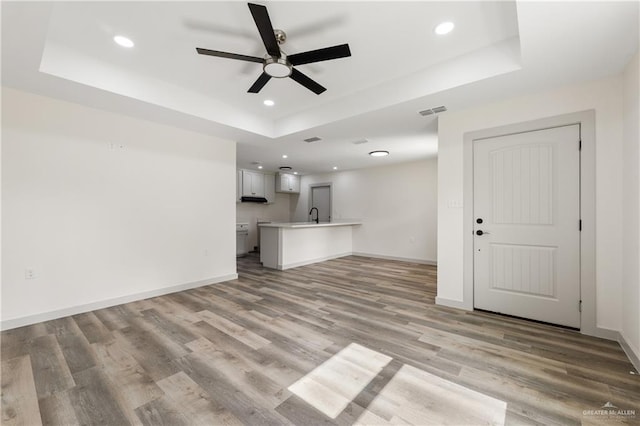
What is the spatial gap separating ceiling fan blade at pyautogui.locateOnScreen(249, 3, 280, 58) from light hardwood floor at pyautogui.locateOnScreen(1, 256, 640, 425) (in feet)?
8.44

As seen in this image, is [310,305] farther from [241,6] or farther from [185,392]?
[241,6]

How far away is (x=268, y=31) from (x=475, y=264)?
131 inches

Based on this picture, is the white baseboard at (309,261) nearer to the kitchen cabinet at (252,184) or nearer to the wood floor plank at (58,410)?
the kitchen cabinet at (252,184)

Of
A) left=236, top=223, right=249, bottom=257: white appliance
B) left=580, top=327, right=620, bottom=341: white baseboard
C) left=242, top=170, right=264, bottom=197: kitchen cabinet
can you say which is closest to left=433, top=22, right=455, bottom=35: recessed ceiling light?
left=580, top=327, right=620, bottom=341: white baseboard

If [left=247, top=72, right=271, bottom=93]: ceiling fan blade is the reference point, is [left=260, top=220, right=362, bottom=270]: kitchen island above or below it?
below

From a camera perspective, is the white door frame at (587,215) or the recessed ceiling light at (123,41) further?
the white door frame at (587,215)

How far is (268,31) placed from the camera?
6.62 feet

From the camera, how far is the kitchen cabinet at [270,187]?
328 inches

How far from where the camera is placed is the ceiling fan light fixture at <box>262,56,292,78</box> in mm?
2365

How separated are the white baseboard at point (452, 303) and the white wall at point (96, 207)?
3.54 meters

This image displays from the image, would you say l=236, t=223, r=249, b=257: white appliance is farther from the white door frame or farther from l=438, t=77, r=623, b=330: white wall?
the white door frame

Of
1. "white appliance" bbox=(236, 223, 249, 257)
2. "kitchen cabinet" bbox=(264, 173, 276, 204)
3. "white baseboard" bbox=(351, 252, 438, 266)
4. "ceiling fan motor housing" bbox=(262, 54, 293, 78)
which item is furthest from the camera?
"kitchen cabinet" bbox=(264, 173, 276, 204)

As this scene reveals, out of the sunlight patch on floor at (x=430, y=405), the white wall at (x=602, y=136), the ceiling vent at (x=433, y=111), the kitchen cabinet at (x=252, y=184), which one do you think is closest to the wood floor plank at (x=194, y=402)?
the sunlight patch on floor at (x=430, y=405)

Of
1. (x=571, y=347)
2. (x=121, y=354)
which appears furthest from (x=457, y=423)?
(x=121, y=354)
